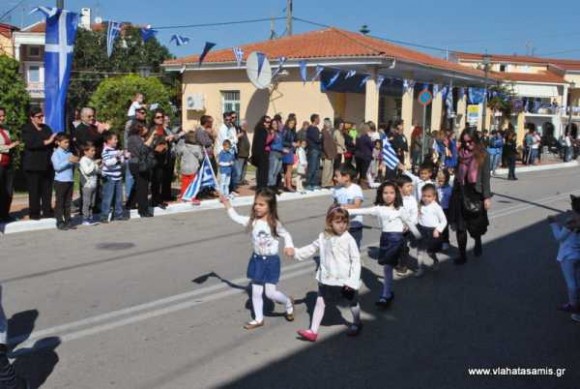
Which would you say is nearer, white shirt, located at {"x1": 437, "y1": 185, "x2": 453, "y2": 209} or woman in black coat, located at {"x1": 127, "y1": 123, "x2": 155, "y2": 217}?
white shirt, located at {"x1": 437, "y1": 185, "x2": 453, "y2": 209}

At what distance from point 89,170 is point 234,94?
16.7 metres

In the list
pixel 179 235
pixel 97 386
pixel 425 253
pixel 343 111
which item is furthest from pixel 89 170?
pixel 343 111

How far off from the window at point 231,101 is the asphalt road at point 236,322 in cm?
1722

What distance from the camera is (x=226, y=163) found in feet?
45.7

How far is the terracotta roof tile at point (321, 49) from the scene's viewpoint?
78.4 ft

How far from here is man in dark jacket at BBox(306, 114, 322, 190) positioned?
16.8m

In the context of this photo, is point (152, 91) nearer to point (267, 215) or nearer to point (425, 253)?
point (425, 253)

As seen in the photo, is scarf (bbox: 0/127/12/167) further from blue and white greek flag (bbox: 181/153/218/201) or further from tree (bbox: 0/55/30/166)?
blue and white greek flag (bbox: 181/153/218/201)

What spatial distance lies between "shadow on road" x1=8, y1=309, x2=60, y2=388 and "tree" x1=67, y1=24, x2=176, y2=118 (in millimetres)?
40068

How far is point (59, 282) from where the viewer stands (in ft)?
23.7

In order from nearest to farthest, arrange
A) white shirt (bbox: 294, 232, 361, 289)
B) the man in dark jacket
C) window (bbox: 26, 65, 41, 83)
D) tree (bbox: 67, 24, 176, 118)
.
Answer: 1. white shirt (bbox: 294, 232, 361, 289)
2. the man in dark jacket
3. tree (bbox: 67, 24, 176, 118)
4. window (bbox: 26, 65, 41, 83)

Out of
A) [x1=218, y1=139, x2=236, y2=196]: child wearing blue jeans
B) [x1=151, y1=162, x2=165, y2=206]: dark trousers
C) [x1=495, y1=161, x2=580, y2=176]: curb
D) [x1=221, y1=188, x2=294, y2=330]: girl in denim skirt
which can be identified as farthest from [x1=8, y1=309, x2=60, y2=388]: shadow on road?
[x1=495, y1=161, x2=580, y2=176]: curb

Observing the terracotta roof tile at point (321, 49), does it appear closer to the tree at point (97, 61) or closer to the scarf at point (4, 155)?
the scarf at point (4, 155)

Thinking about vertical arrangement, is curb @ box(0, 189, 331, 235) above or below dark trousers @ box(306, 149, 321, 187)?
below
